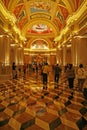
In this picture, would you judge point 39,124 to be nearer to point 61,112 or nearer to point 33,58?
point 61,112

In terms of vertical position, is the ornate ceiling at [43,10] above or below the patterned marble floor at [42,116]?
above

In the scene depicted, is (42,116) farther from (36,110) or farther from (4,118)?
(4,118)

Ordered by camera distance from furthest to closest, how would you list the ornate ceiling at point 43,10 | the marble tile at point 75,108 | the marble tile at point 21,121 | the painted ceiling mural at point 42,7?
the painted ceiling mural at point 42,7, the ornate ceiling at point 43,10, the marble tile at point 75,108, the marble tile at point 21,121

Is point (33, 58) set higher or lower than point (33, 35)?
lower

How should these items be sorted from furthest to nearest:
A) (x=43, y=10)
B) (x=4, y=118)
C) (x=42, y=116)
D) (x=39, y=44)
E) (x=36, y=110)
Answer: (x=39, y=44)
(x=43, y=10)
(x=36, y=110)
(x=42, y=116)
(x=4, y=118)

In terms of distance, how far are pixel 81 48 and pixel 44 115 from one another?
1030cm

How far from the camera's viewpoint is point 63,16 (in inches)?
779

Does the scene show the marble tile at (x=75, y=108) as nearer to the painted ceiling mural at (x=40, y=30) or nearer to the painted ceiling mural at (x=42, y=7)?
the painted ceiling mural at (x=42, y=7)

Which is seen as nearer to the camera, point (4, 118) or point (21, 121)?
point (21, 121)

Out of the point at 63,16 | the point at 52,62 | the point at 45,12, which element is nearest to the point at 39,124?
the point at 63,16

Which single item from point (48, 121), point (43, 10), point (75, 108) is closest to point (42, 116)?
point (48, 121)

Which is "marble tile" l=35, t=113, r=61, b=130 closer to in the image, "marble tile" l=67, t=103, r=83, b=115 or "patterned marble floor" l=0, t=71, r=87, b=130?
"patterned marble floor" l=0, t=71, r=87, b=130

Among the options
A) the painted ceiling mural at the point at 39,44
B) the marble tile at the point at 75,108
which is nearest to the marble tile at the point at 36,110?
the marble tile at the point at 75,108

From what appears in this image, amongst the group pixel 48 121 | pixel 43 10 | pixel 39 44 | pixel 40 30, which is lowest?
pixel 48 121
